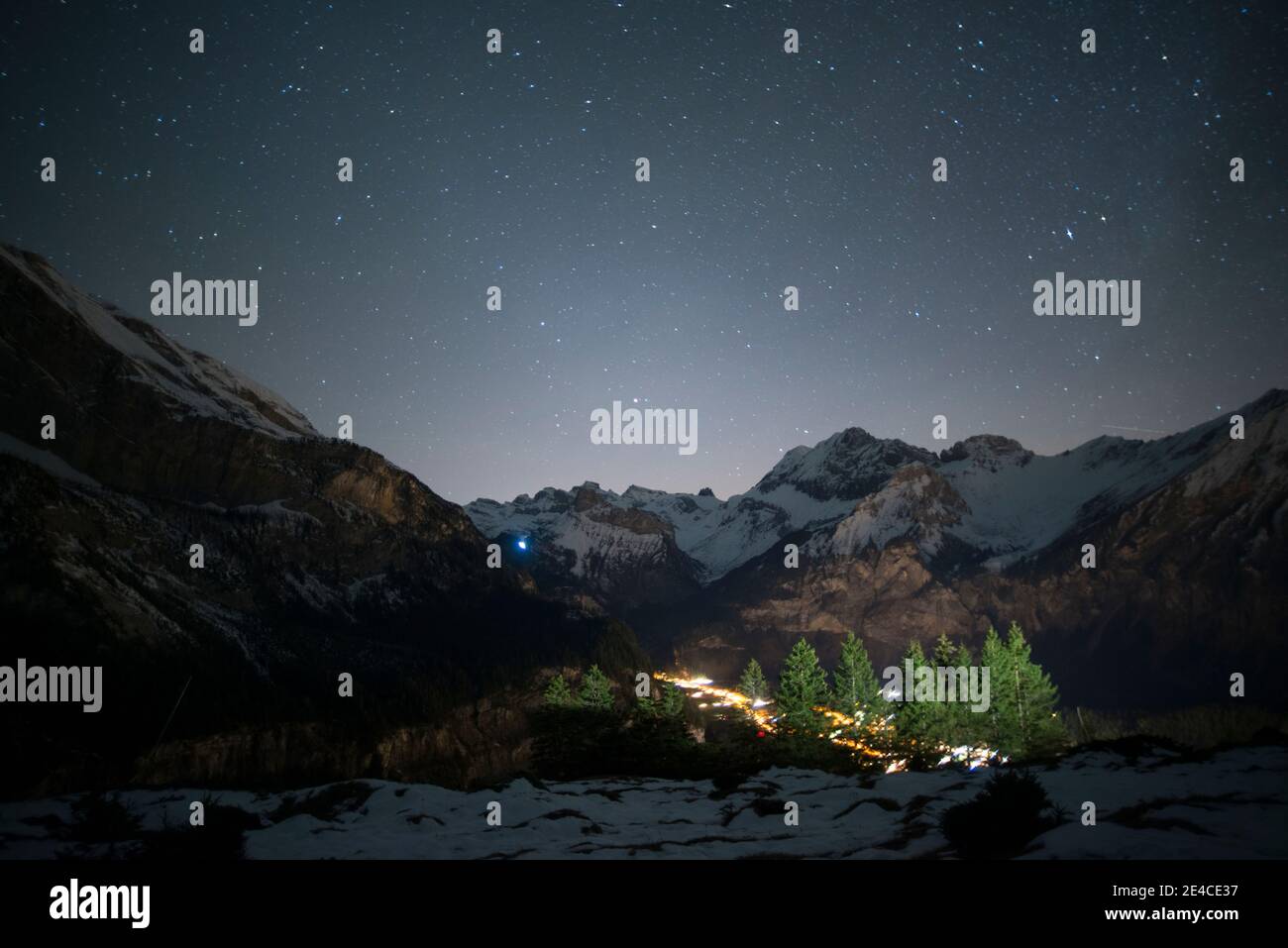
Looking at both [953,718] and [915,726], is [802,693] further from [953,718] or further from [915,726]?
[953,718]

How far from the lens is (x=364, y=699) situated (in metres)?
181

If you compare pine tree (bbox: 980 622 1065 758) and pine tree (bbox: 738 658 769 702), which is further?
pine tree (bbox: 738 658 769 702)

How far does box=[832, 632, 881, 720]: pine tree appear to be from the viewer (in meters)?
60.3

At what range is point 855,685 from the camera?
202ft

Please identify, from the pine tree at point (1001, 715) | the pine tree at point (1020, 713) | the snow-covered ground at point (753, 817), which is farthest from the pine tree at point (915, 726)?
the snow-covered ground at point (753, 817)

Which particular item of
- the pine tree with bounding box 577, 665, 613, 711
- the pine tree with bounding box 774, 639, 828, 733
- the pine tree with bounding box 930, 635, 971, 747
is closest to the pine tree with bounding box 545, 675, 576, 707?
the pine tree with bounding box 577, 665, 613, 711

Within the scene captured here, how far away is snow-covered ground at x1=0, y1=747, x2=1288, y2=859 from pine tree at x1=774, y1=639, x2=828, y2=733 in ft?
79.0

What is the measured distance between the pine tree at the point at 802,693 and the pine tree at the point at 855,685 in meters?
5.78

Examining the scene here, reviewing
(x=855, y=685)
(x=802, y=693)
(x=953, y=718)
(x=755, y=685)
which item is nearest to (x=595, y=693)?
(x=802, y=693)

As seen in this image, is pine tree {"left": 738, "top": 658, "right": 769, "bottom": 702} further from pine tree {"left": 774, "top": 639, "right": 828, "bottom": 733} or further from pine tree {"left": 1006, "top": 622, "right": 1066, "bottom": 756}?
pine tree {"left": 1006, "top": 622, "right": 1066, "bottom": 756}

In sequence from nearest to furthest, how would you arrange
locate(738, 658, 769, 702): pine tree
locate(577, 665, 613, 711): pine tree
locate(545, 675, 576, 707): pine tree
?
locate(577, 665, 613, 711): pine tree
locate(545, 675, 576, 707): pine tree
locate(738, 658, 769, 702): pine tree

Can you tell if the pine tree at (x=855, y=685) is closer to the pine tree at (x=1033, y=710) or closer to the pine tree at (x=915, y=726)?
the pine tree at (x=915, y=726)
